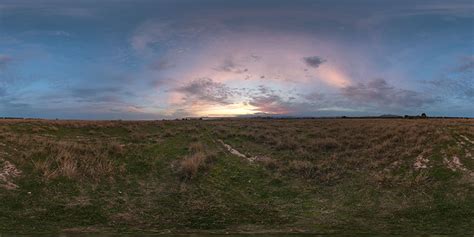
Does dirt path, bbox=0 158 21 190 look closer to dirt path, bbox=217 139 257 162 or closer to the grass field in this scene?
the grass field

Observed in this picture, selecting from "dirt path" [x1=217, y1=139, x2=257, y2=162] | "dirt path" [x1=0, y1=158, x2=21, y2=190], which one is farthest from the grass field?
"dirt path" [x1=217, y1=139, x2=257, y2=162]

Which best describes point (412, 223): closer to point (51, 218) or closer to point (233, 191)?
point (233, 191)

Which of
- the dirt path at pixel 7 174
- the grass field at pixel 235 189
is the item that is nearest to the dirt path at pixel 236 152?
the grass field at pixel 235 189

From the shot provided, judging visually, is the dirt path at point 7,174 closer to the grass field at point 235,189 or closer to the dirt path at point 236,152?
the grass field at point 235,189

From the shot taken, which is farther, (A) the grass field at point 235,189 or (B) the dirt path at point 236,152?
(B) the dirt path at point 236,152

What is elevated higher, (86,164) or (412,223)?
(86,164)

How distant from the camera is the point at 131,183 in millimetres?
20719

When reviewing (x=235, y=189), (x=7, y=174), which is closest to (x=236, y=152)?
(x=235, y=189)

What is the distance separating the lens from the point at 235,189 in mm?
20656

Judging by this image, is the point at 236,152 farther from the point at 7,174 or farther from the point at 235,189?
the point at 7,174

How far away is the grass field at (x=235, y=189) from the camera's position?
51.4ft

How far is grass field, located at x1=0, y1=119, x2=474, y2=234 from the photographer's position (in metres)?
15.7

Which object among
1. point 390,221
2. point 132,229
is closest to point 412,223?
point 390,221

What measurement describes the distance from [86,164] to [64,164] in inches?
50.8
